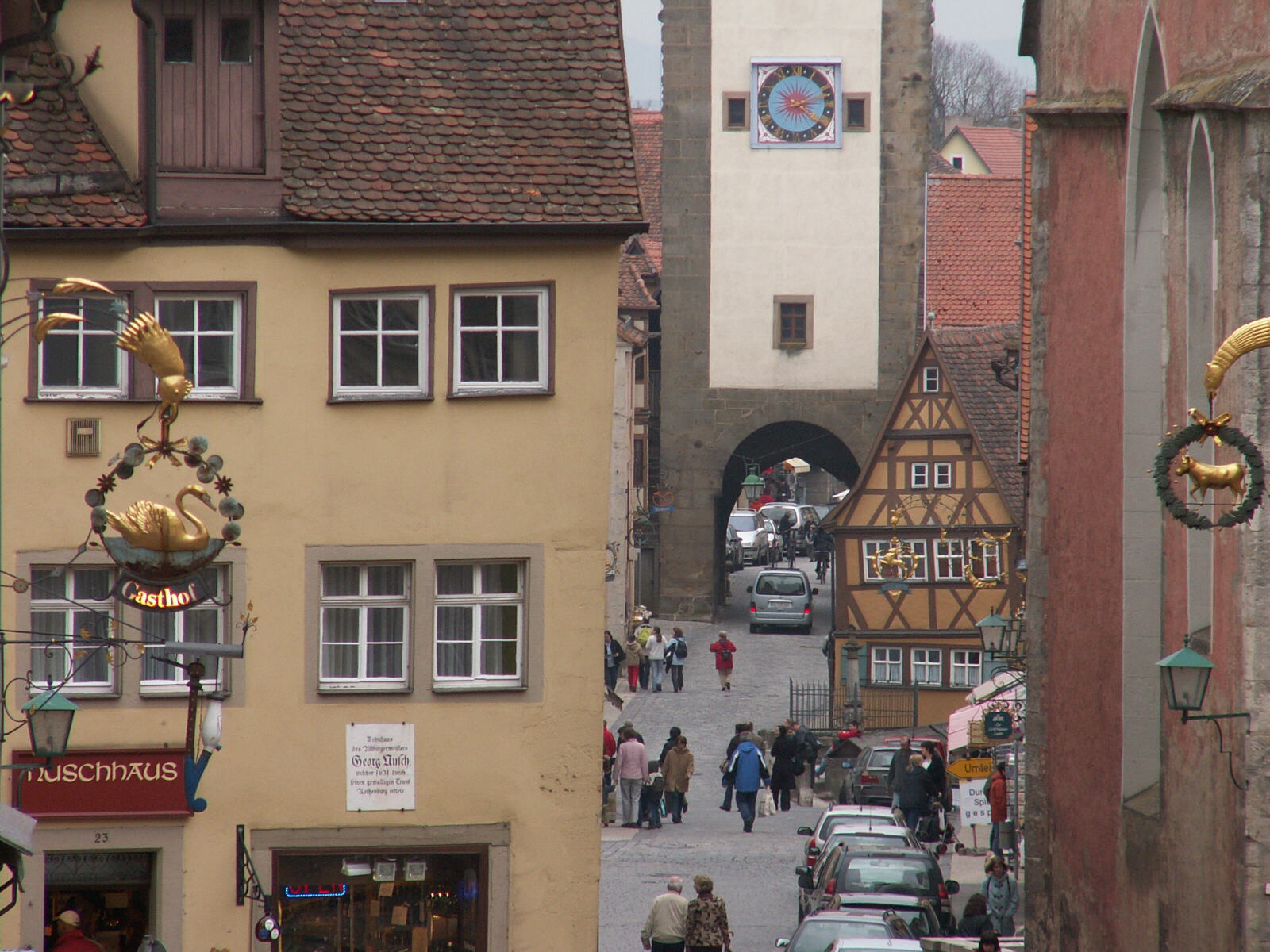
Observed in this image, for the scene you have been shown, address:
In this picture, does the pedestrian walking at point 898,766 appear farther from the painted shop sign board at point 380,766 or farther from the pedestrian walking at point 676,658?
the pedestrian walking at point 676,658

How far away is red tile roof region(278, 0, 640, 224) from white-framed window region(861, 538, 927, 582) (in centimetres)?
2312

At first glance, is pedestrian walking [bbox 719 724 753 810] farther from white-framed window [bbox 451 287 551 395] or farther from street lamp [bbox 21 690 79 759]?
street lamp [bbox 21 690 79 759]

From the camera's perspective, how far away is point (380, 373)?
1727cm

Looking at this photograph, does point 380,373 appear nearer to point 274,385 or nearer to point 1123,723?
point 274,385

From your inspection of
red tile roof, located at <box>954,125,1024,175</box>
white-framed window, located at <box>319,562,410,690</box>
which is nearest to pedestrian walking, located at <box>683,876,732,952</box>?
white-framed window, located at <box>319,562,410,690</box>

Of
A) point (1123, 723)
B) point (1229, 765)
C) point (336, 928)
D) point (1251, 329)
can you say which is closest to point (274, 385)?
point (336, 928)

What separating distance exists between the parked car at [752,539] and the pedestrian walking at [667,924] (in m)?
45.3

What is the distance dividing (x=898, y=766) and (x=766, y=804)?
9.71ft

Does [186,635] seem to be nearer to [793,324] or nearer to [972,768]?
[972,768]

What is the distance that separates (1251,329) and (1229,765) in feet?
11.3

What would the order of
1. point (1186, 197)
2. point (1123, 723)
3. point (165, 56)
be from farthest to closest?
1. point (165, 56)
2. point (1123, 723)
3. point (1186, 197)

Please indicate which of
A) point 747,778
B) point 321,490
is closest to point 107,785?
point 321,490

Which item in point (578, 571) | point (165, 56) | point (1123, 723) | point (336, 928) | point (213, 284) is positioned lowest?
point (336, 928)

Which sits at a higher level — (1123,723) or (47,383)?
(47,383)
